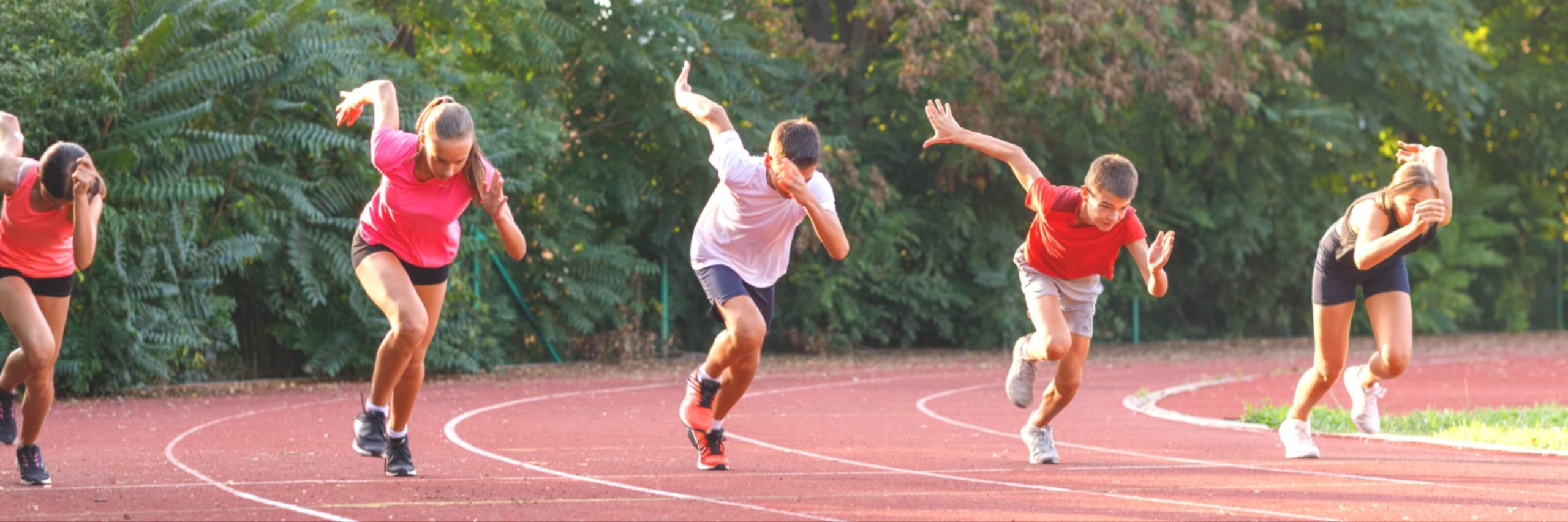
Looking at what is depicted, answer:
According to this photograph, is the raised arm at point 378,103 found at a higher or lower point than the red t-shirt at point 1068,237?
higher

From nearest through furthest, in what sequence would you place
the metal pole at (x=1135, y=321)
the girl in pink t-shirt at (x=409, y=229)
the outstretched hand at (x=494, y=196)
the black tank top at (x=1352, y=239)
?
1. the outstretched hand at (x=494, y=196)
2. the girl in pink t-shirt at (x=409, y=229)
3. the black tank top at (x=1352, y=239)
4. the metal pole at (x=1135, y=321)

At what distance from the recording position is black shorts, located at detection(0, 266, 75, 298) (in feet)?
22.4

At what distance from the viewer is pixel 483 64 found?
59.9 feet

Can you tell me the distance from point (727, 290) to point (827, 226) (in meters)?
0.74

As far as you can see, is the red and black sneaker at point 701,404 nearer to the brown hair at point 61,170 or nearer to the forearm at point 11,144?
the brown hair at point 61,170

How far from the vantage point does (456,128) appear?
6586 millimetres

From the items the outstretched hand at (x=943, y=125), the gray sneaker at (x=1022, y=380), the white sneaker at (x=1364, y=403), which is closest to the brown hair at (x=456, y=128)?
the outstretched hand at (x=943, y=125)

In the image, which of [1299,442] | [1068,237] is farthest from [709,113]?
[1299,442]

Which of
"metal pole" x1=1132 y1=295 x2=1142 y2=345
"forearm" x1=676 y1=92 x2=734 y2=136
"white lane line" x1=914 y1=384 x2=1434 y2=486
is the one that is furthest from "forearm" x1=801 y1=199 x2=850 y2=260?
"metal pole" x1=1132 y1=295 x2=1142 y2=345

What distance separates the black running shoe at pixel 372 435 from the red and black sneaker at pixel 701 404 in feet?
4.67

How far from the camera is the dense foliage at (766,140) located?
43.6 ft

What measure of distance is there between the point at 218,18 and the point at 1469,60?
18.0m

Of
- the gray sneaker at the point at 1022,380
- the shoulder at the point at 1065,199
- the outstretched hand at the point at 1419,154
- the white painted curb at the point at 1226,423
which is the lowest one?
the white painted curb at the point at 1226,423

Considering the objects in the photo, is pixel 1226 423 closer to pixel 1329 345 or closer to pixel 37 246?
pixel 1329 345
